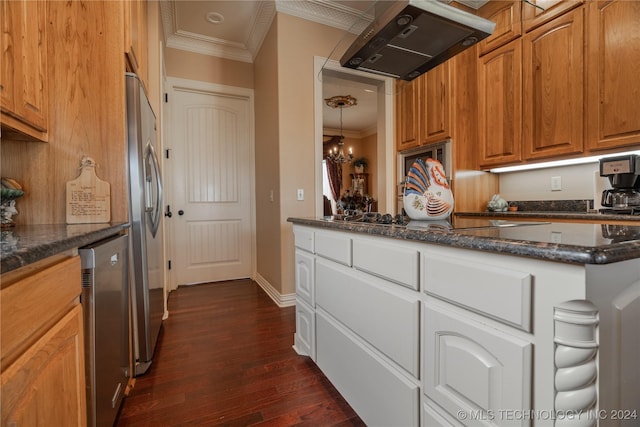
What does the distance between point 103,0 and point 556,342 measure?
231 centimetres

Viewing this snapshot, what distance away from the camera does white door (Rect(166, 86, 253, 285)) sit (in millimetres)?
3588

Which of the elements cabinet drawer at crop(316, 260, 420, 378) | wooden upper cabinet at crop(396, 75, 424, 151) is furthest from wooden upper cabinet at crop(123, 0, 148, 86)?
wooden upper cabinet at crop(396, 75, 424, 151)

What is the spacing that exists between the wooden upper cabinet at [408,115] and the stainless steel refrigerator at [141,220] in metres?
2.61

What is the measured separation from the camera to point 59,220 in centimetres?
145

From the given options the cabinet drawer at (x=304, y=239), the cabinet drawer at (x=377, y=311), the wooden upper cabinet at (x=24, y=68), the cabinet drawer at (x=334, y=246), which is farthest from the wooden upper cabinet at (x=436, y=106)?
the wooden upper cabinet at (x=24, y=68)

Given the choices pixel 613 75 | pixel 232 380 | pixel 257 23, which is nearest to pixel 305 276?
pixel 232 380

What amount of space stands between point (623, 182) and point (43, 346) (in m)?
3.09

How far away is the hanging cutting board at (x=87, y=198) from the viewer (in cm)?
146

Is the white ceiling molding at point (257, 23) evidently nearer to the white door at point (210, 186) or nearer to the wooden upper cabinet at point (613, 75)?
the white door at point (210, 186)

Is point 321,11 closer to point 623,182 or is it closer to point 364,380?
point 623,182

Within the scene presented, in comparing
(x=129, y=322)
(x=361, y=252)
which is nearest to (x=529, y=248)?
(x=361, y=252)

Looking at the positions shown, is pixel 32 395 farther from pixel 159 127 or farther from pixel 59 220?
pixel 159 127

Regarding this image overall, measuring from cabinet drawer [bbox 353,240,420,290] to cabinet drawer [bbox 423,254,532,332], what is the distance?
5 cm

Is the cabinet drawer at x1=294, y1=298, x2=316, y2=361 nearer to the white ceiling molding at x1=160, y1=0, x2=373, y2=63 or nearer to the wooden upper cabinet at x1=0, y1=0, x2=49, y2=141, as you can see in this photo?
the wooden upper cabinet at x1=0, y1=0, x2=49, y2=141
